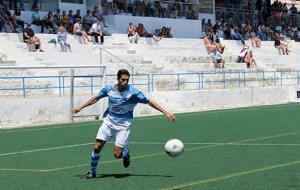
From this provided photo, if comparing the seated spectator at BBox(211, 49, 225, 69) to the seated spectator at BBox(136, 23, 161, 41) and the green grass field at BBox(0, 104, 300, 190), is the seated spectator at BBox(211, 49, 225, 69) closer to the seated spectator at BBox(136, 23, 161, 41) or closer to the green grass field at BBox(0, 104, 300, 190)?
the seated spectator at BBox(136, 23, 161, 41)

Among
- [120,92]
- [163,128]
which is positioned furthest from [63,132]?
[120,92]

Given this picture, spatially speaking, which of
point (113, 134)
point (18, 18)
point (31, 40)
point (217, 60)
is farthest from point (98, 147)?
point (217, 60)

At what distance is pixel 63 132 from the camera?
72.8ft

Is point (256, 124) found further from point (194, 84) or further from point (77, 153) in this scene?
point (194, 84)

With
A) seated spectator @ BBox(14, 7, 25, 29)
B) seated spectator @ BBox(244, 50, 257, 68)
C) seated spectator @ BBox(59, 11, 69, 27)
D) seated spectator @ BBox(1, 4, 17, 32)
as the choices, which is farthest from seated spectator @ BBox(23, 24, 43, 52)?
seated spectator @ BBox(244, 50, 257, 68)

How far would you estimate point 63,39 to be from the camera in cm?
3428

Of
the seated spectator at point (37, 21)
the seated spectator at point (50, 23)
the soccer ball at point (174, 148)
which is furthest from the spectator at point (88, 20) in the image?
the soccer ball at point (174, 148)

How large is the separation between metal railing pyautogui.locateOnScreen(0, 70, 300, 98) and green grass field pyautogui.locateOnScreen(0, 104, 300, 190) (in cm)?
311

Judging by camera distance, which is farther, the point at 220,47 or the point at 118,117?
the point at 220,47

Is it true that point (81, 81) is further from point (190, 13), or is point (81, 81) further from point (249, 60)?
point (190, 13)

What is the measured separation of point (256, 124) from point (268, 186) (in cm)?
1281

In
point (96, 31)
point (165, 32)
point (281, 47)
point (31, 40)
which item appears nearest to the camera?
point (31, 40)

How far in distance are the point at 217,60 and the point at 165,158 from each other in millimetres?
25643

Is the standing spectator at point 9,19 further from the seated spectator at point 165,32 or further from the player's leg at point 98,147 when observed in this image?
the player's leg at point 98,147
